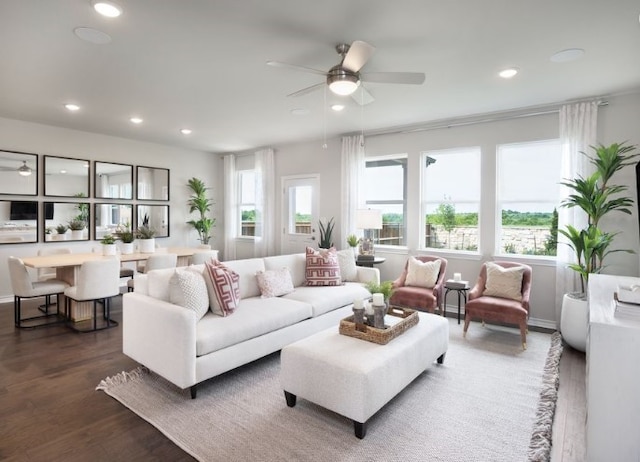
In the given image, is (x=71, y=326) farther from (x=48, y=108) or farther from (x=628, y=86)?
(x=628, y=86)

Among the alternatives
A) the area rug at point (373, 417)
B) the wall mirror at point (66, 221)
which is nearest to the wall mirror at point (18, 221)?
the wall mirror at point (66, 221)

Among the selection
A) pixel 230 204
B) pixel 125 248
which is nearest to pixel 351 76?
pixel 125 248

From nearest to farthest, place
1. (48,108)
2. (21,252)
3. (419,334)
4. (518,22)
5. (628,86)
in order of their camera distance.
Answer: (518,22), (419,334), (628,86), (48,108), (21,252)

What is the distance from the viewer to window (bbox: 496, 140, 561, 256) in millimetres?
4465

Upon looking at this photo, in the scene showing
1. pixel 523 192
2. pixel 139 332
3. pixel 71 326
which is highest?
pixel 523 192

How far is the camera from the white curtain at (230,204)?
7.85 m

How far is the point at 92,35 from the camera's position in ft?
8.92

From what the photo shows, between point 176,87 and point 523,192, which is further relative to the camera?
point 523,192

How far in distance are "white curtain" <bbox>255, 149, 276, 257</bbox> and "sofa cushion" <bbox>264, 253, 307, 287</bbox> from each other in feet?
8.88

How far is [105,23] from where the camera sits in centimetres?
256

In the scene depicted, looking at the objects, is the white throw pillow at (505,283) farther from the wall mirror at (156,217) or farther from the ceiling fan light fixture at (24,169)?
the ceiling fan light fixture at (24,169)

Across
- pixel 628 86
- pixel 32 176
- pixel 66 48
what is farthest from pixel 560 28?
pixel 32 176

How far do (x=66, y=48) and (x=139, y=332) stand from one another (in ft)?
7.92

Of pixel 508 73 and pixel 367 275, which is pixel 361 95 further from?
pixel 367 275
